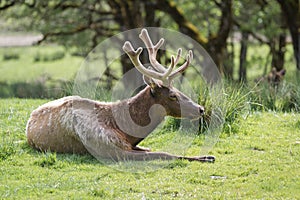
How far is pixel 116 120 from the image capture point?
7.73 m

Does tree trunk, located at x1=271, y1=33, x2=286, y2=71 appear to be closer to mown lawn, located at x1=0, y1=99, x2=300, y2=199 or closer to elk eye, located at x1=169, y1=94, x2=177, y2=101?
mown lawn, located at x1=0, y1=99, x2=300, y2=199

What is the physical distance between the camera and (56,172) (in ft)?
22.5

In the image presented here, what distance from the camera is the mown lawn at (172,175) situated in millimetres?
6172

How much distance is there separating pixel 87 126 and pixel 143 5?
1157 cm

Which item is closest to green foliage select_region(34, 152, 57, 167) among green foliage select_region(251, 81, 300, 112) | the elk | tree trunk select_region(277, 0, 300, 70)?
the elk

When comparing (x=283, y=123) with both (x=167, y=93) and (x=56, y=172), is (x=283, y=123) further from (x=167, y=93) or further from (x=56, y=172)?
(x=56, y=172)

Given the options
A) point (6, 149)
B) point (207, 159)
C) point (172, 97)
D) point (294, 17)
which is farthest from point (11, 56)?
point (207, 159)

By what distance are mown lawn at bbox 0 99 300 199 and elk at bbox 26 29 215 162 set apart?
0.66 feet

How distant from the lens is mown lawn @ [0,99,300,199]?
617 centimetres

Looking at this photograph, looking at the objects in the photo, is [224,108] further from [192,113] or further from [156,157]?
[156,157]

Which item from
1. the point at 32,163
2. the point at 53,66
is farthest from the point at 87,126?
the point at 53,66

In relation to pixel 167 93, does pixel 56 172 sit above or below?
below

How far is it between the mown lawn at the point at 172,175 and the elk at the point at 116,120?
0.66 ft

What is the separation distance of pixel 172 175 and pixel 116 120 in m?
1.31
